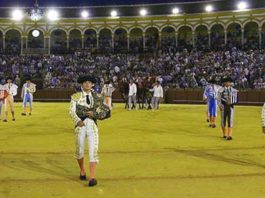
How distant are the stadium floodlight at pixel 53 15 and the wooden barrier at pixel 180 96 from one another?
10.7 meters

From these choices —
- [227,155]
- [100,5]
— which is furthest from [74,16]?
[227,155]

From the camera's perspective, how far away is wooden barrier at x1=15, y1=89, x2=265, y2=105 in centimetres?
2772

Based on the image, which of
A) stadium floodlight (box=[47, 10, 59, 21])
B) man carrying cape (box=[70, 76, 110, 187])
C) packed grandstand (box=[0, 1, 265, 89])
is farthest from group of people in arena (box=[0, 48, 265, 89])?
man carrying cape (box=[70, 76, 110, 187])

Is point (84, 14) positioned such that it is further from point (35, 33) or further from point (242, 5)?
point (242, 5)

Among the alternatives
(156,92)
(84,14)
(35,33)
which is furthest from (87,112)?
(84,14)

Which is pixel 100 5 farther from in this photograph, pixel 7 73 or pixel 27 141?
pixel 27 141

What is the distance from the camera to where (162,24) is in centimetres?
4266

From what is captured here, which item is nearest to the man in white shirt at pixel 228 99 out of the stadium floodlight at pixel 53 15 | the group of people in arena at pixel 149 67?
the group of people in arena at pixel 149 67

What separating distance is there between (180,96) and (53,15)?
18.1 meters

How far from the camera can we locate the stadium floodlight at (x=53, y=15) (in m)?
42.8

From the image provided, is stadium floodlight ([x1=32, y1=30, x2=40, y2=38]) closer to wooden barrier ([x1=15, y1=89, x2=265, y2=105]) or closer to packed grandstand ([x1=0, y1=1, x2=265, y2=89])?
packed grandstand ([x1=0, y1=1, x2=265, y2=89])

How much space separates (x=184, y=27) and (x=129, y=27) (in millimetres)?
5315

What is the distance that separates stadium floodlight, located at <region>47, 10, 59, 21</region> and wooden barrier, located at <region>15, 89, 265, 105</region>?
1071 cm

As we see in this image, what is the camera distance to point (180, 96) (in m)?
31.0
